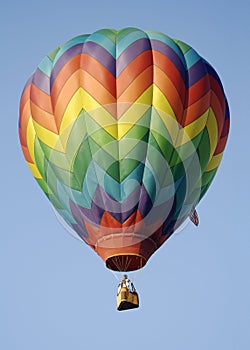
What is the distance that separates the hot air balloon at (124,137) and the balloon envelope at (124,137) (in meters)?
0.02

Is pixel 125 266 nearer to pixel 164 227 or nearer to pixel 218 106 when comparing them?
pixel 164 227

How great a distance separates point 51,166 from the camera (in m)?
30.2

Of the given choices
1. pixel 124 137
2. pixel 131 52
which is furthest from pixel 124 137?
pixel 131 52

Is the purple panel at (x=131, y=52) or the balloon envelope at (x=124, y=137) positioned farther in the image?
the purple panel at (x=131, y=52)

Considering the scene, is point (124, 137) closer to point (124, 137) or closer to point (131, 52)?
point (124, 137)

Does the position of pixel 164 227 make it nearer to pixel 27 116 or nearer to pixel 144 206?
pixel 144 206

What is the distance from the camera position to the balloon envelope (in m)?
29.6

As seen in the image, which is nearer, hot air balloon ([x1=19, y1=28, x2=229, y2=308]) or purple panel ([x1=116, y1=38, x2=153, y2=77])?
hot air balloon ([x1=19, y1=28, x2=229, y2=308])

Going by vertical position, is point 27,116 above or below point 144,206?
above

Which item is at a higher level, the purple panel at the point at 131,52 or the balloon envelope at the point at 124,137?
the purple panel at the point at 131,52

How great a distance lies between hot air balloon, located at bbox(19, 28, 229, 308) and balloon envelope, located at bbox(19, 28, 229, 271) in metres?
0.02

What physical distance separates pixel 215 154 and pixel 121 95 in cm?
226

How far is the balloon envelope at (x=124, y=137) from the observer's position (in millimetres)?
29625

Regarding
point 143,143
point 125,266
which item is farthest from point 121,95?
point 125,266
